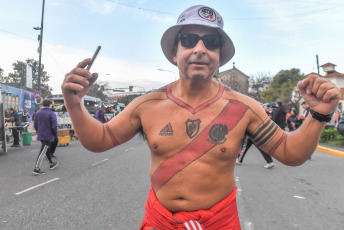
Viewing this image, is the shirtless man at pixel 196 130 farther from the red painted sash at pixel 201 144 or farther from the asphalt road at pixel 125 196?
the asphalt road at pixel 125 196

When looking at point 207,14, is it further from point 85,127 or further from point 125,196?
point 125,196

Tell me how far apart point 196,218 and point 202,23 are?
1079mm

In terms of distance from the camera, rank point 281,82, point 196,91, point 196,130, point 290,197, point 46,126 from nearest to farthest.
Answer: point 196,130, point 196,91, point 290,197, point 46,126, point 281,82

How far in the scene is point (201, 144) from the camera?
5.09 feet

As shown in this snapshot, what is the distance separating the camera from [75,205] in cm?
406

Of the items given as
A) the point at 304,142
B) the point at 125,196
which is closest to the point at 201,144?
the point at 304,142

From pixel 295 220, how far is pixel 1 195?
4.54 metres

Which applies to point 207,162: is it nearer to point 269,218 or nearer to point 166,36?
point 166,36

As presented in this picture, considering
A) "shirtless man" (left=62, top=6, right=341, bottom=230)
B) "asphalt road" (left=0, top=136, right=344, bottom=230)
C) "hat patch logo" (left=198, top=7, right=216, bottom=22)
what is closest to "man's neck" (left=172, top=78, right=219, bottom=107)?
"shirtless man" (left=62, top=6, right=341, bottom=230)

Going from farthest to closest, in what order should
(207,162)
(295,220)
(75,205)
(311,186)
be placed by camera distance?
(311,186) → (75,205) → (295,220) → (207,162)

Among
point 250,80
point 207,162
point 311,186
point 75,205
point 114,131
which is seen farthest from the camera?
point 250,80

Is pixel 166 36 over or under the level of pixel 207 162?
over

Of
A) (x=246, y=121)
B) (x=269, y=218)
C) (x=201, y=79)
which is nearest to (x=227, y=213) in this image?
(x=246, y=121)

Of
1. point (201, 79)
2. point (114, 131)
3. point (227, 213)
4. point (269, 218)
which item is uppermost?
point (201, 79)
